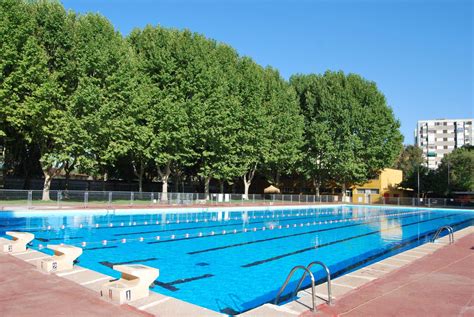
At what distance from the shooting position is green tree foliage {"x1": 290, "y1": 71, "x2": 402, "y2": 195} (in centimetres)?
4522

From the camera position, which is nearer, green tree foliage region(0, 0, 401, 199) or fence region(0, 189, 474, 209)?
fence region(0, 189, 474, 209)

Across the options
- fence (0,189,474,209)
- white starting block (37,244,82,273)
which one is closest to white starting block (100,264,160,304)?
white starting block (37,244,82,273)

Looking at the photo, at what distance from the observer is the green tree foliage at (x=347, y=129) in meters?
45.2

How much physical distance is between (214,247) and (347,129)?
1355 inches

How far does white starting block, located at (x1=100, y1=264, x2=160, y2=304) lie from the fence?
60.5 ft

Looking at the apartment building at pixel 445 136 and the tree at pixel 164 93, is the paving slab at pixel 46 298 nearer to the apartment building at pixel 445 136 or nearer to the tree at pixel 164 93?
the tree at pixel 164 93

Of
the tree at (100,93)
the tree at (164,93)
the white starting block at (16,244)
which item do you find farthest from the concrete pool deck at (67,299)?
the tree at (164,93)

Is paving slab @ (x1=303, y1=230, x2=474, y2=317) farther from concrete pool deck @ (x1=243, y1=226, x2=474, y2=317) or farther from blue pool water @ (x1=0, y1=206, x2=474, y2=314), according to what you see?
blue pool water @ (x1=0, y1=206, x2=474, y2=314)

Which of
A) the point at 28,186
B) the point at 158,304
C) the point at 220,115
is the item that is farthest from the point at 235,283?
the point at 28,186

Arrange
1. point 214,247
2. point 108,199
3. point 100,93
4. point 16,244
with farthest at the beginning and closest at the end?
point 100,93, point 108,199, point 214,247, point 16,244

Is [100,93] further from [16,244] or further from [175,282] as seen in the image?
[175,282]

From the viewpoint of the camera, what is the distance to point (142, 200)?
97.8 ft

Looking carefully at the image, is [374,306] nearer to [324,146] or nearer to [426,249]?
[426,249]

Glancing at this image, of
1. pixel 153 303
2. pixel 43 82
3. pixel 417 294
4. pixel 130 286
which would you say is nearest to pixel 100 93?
pixel 43 82
